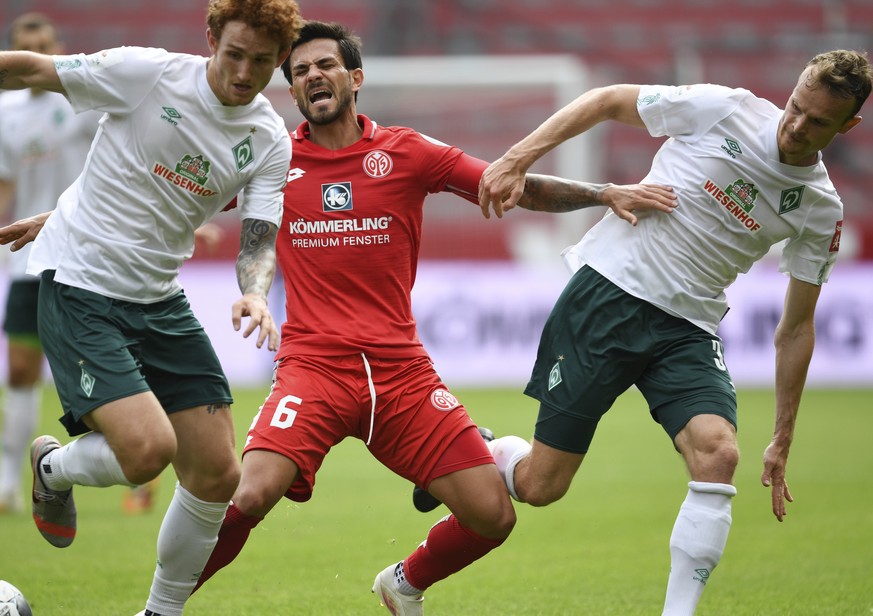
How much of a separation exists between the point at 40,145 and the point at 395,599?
4.48 metres

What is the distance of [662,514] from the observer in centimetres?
829

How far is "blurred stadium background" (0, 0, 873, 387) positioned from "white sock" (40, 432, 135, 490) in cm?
1089

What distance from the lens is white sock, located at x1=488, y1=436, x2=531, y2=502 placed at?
5.38m

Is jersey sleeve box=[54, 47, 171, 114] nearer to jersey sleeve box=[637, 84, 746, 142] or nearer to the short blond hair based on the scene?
jersey sleeve box=[637, 84, 746, 142]

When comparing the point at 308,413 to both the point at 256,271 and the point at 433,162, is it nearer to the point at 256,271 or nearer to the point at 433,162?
the point at 256,271

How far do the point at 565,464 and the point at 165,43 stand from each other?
19.7m

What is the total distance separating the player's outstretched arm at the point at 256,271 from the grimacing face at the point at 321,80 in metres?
0.81

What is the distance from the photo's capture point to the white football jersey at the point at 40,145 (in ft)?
26.8

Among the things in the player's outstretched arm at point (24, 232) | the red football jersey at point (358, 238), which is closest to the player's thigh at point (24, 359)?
the player's outstretched arm at point (24, 232)

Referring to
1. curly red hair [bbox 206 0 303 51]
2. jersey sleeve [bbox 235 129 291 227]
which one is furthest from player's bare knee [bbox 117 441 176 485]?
curly red hair [bbox 206 0 303 51]

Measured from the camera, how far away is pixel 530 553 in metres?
7.02

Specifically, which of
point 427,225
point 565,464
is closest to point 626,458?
point 565,464

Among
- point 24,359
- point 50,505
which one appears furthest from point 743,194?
point 24,359

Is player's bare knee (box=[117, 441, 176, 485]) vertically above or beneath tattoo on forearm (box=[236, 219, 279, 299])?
beneath
